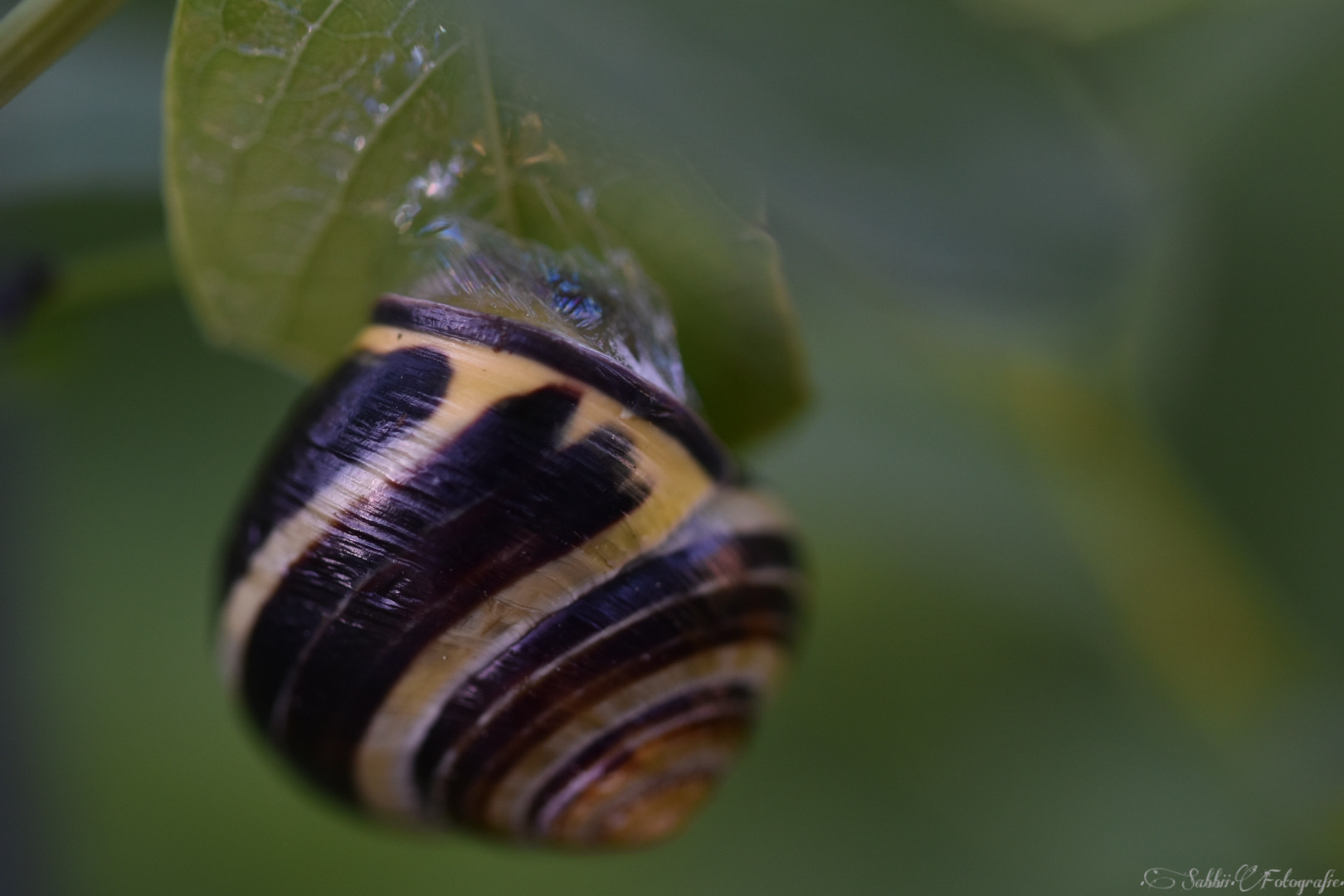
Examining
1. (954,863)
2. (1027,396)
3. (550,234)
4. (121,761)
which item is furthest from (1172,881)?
(121,761)

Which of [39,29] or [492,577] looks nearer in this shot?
[39,29]

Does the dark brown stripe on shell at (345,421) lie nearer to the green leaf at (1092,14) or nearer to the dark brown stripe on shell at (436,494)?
the dark brown stripe on shell at (436,494)

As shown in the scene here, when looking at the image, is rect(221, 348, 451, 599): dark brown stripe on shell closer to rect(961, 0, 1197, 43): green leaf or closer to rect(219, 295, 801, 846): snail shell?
rect(219, 295, 801, 846): snail shell
